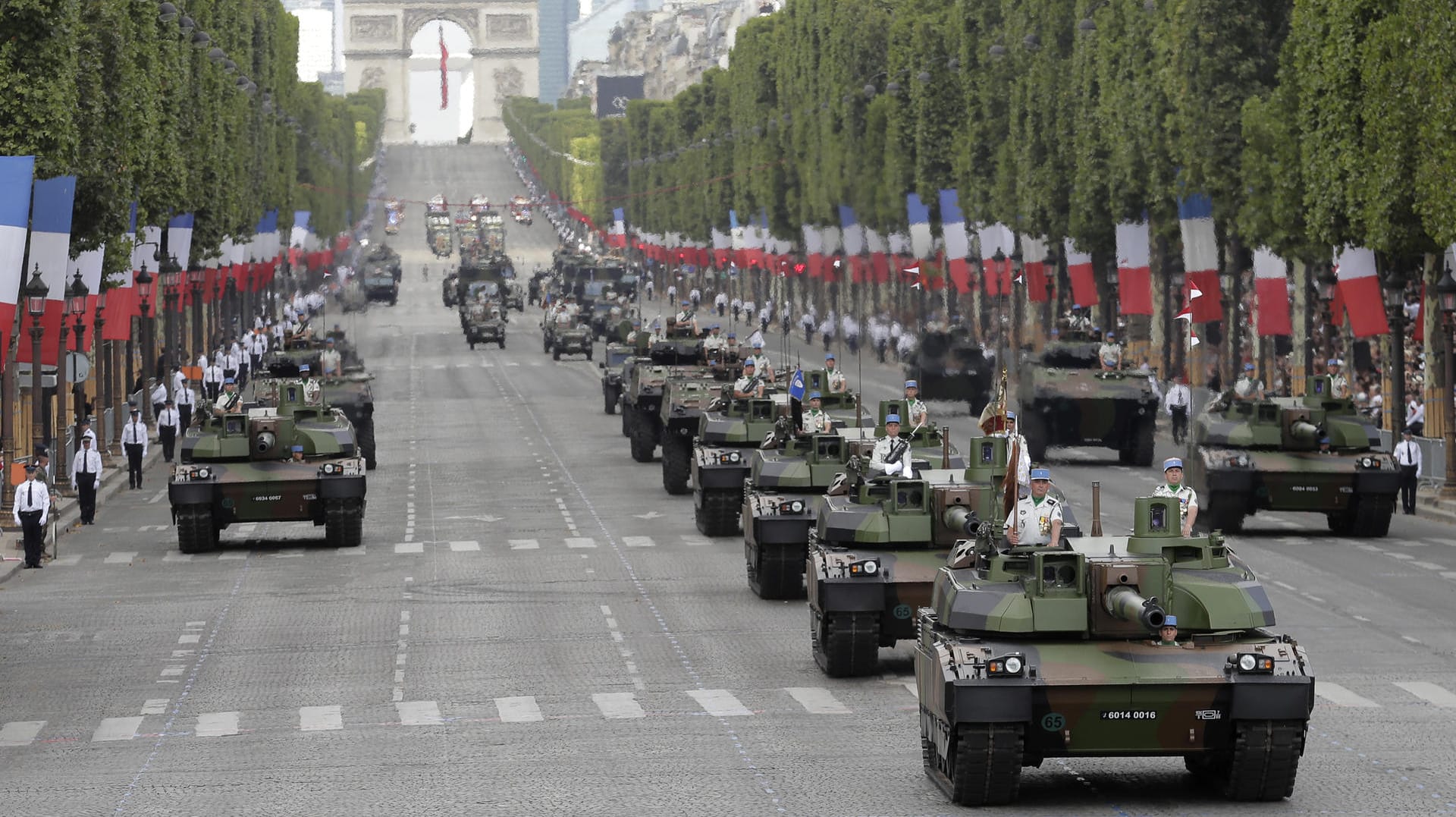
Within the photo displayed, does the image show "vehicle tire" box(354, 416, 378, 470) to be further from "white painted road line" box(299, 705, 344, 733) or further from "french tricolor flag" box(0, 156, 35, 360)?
"white painted road line" box(299, 705, 344, 733)

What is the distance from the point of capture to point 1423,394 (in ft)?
162

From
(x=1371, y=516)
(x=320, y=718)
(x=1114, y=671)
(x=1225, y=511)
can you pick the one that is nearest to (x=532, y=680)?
(x=320, y=718)

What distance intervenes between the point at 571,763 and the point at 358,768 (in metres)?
1.50

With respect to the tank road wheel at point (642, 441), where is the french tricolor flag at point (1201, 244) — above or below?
above

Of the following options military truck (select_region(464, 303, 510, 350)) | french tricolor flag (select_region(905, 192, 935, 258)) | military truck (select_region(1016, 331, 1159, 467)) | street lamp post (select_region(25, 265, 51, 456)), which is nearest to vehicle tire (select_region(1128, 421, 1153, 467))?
military truck (select_region(1016, 331, 1159, 467))

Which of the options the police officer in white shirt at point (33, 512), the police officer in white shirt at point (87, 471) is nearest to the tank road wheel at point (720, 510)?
the police officer in white shirt at point (33, 512)

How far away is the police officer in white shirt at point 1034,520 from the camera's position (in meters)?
20.0

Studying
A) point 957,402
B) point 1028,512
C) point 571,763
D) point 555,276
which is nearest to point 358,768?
point 571,763

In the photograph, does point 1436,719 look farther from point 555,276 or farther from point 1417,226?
point 555,276

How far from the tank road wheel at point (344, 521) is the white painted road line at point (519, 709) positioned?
45.0 feet

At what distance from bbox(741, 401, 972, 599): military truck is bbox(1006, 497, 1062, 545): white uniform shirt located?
272 inches

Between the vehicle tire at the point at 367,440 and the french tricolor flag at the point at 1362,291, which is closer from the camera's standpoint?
Result: the french tricolor flag at the point at 1362,291

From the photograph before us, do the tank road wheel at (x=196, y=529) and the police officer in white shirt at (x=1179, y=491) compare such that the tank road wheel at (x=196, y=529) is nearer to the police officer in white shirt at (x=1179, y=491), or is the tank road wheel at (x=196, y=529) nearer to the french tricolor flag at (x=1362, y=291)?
the police officer in white shirt at (x=1179, y=491)

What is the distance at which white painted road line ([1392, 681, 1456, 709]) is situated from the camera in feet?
71.6
